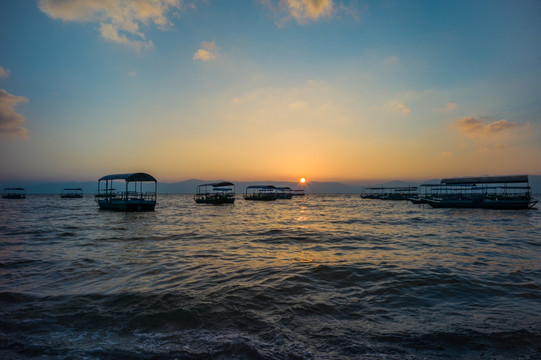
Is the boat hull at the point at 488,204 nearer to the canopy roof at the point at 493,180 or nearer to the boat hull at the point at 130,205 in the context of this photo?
the canopy roof at the point at 493,180

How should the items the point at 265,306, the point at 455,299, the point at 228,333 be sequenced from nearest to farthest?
the point at 228,333 < the point at 265,306 < the point at 455,299

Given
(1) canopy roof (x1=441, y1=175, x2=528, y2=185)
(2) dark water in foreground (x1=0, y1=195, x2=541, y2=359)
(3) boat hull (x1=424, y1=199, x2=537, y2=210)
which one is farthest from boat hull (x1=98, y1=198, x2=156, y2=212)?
(1) canopy roof (x1=441, y1=175, x2=528, y2=185)

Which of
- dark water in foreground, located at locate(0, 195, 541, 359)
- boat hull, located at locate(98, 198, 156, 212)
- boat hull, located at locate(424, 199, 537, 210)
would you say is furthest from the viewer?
boat hull, located at locate(424, 199, 537, 210)

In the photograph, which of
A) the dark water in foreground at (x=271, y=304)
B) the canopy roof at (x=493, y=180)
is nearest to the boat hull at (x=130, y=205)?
the dark water in foreground at (x=271, y=304)

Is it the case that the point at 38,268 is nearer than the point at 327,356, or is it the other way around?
the point at 327,356

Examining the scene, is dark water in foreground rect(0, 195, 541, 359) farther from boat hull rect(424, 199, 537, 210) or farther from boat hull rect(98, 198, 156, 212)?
boat hull rect(424, 199, 537, 210)

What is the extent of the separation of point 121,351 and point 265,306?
2.81 meters

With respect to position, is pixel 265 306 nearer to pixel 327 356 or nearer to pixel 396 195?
pixel 327 356

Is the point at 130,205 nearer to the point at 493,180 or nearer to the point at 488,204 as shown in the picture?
the point at 488,204

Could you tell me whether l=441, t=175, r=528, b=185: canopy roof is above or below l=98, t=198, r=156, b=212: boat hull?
above

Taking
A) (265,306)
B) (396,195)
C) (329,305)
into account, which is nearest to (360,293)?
(329,305)

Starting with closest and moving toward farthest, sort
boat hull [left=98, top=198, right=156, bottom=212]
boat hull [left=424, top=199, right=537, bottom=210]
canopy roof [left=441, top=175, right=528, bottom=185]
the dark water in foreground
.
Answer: the dark water in foreground < boat hull [left=98, top=198, right=156, bottom=212] < canopy roof [left=441, top=175, right=528, bottom=185] < boat hull [left=424, top=199, right=537, bottom=210]

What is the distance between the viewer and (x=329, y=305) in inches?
240

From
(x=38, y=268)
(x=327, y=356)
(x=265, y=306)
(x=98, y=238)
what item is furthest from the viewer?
(x=98, y=238)
